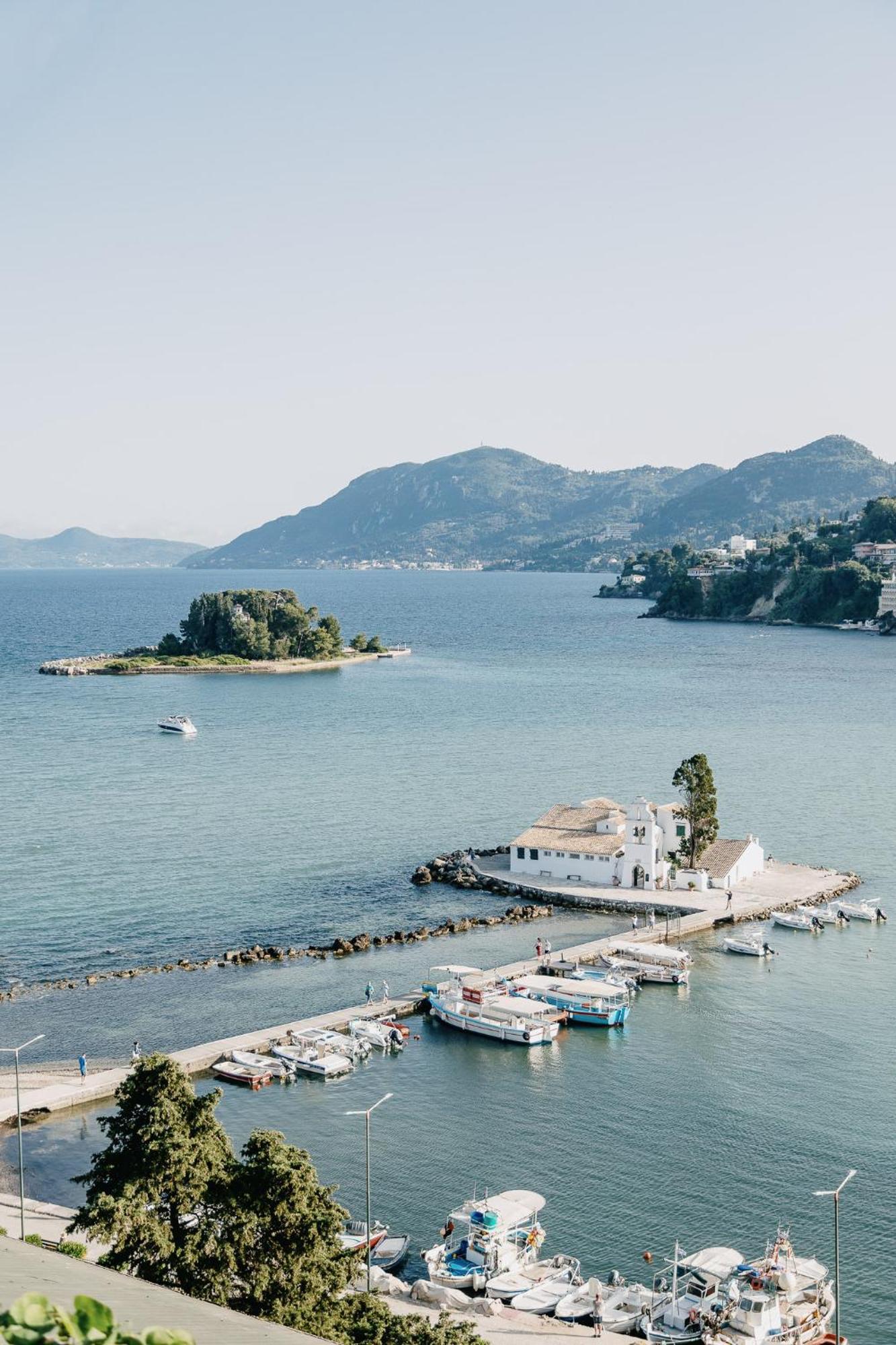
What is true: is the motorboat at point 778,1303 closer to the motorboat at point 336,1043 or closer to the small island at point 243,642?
the motorboat at point 336,1043

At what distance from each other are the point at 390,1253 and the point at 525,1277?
279cm

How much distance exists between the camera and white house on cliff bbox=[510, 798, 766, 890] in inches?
2232

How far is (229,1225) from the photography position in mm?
21984

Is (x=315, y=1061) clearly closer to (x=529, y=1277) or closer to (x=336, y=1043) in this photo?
(x=336, y=1043)

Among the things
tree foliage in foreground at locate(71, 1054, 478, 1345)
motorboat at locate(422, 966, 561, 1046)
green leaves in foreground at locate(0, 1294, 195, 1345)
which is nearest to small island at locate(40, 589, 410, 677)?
motorboat at locate(422, 966, 561, 1046)

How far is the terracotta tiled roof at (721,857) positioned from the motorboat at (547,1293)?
31.8m

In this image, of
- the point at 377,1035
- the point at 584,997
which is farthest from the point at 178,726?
the point at 377,1035

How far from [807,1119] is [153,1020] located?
770 inches

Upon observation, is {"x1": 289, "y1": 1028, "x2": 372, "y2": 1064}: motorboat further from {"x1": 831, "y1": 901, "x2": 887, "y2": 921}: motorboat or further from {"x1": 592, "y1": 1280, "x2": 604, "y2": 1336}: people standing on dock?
{"x1": 831, "y1": 901, "x2": 887, "y2": 921}: motorboat

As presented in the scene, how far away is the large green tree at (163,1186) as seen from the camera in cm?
2177

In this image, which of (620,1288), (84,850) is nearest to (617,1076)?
(620,1288)

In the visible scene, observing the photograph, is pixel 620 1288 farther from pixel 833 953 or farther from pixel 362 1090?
pixel 833 953

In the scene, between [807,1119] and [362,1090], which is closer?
[807,1119]

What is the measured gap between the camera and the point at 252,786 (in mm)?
78000
